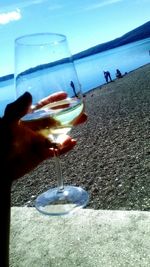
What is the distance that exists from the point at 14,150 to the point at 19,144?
0.06 meters

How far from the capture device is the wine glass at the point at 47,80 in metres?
1.47

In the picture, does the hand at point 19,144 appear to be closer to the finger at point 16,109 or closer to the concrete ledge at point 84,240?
the finger at point 16,109

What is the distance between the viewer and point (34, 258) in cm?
175

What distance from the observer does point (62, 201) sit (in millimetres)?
1845

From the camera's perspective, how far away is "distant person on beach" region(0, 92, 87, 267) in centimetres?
118

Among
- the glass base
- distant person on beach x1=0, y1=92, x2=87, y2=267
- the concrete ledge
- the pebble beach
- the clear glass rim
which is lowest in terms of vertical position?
the pebble beach

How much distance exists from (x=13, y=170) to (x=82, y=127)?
17772 millimetres

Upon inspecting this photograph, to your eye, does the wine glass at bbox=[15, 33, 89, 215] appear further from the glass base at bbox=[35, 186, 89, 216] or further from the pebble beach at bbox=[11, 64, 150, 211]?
the pebble beach at bbox=[11, 64, 150, 211]

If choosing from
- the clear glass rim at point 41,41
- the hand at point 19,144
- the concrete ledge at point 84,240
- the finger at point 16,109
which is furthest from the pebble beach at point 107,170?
the finger at point 16,109

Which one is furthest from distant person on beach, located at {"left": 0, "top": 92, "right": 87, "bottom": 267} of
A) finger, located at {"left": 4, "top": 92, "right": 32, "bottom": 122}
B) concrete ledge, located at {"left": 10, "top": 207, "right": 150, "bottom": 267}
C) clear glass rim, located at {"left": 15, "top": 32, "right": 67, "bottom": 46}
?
concrete ledge, located at {"left": 10, "top": 207, "right": 150, "bottom": 267}

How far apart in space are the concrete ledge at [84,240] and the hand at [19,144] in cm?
49

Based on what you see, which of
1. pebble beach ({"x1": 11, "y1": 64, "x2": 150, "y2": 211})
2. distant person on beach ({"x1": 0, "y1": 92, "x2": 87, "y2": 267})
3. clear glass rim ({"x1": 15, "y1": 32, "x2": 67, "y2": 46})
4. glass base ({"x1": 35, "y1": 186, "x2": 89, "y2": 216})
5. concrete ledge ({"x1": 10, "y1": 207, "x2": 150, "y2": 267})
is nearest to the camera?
distant person on beach ({"x1": 0, "y1": 92, "x2": 87, "y2": 267})

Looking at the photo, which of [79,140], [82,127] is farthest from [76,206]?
[82,127]

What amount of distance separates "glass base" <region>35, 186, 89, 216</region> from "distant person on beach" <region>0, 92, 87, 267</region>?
0.34m
